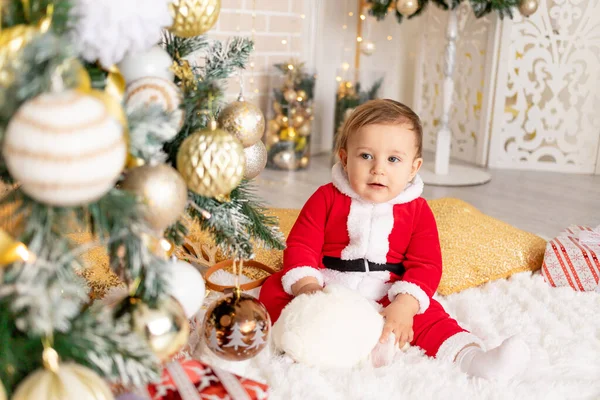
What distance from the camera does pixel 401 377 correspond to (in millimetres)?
935

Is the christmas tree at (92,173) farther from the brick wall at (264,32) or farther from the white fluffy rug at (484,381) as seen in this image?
the brick wall at (264,32)

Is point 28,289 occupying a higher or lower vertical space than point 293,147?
higher

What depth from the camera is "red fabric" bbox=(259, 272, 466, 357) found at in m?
1.03

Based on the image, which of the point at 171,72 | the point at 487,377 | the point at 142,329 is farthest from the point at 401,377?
the point at 171,72

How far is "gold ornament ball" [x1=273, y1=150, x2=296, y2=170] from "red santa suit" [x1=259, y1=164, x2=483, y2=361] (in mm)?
1472

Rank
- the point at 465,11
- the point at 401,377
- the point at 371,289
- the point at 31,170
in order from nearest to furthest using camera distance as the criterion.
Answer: the point at 31,170 → the point at 401,377 → the point at 371,289 → the point at 465,11

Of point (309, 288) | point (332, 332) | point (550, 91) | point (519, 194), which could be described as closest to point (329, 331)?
point (332, 332)

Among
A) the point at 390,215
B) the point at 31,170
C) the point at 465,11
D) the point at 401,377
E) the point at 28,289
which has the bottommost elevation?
the point at 401,377

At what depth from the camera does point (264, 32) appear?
2658 millimetres

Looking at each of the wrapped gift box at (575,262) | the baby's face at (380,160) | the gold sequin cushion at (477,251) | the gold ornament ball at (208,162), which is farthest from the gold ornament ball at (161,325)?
the wrapped gift box at (575,262)

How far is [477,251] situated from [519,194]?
1.05 m

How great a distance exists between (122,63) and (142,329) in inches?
10.8

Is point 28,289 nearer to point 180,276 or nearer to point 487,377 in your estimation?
point 180,276

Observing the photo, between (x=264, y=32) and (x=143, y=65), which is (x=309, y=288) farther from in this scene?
(x=264, y=32)
